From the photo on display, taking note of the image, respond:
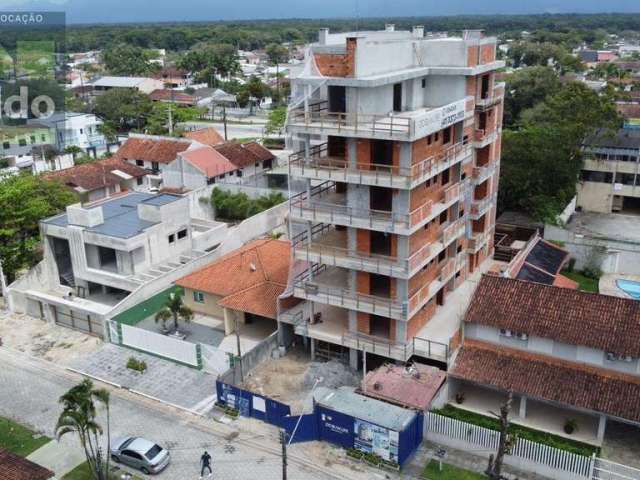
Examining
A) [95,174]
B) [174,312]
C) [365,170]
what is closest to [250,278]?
[174,312]

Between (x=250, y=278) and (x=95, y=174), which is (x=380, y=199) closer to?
(x=250, y=278)

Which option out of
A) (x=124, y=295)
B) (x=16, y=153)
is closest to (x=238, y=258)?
(x=124, y=295)

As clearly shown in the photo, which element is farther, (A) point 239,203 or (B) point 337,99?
(A) point 239,203

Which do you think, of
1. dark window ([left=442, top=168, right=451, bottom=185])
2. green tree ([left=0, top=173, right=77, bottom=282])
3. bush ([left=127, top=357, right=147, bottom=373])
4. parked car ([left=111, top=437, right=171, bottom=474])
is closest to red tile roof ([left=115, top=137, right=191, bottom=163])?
green tree ([left=0, top=173, right=77, bottom=282])

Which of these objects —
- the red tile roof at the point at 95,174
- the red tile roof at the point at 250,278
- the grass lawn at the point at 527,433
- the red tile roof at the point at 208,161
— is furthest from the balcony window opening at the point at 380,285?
the red tile roof at the point at 95,174

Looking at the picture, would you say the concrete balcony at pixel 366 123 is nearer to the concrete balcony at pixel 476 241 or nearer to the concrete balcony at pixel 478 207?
the concrete balcony at pixel 478 207

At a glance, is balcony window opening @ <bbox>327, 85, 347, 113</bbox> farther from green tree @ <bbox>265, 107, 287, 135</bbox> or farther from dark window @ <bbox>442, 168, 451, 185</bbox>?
green tree @ <bbox>265, 107, 287, 135</bbox>

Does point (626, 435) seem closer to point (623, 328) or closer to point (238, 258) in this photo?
point (623, 328)
